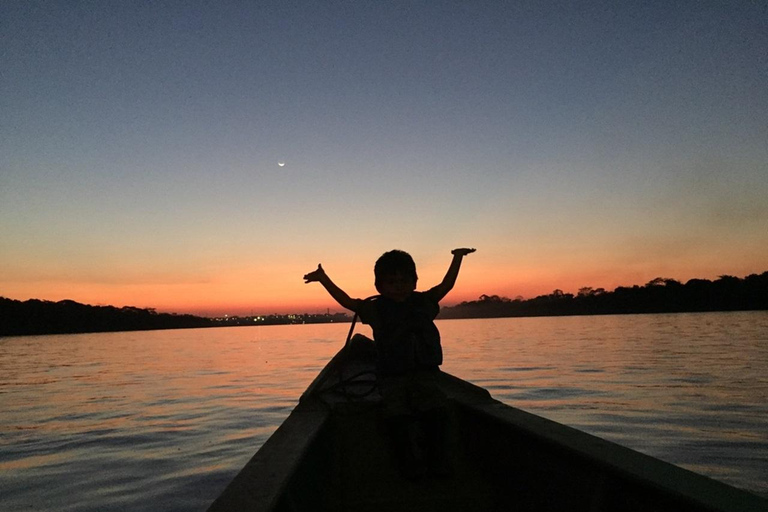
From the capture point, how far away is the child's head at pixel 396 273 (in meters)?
3.99

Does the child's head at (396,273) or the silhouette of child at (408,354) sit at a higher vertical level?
the child's head at (396,273)

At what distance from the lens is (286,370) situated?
23.9 meters

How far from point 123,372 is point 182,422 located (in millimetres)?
16315

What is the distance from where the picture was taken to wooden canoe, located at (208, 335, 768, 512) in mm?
2129

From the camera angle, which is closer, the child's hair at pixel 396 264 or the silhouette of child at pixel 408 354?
the silhouette of child at pixel 408 354

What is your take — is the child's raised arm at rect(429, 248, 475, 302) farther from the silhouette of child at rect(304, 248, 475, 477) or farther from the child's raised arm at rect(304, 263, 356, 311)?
the child's raised arm at rect(304, 263, 356, 311)

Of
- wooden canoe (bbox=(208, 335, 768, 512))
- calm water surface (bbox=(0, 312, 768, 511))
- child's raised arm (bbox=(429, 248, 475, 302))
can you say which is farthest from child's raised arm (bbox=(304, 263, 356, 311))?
calm water surface (bbox=(0, 312, 768, 511))

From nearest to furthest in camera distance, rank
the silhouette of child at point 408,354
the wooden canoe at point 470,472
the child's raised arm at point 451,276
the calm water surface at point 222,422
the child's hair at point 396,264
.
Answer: the wooden canoe at point 470,472
the silhouette of child at point 408,354
the child's hair at point 396,264
the child's raised arm at point 451,276
the calm water surface at point 222,422

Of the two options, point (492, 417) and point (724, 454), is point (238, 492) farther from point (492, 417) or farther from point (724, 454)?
point (724, 454)

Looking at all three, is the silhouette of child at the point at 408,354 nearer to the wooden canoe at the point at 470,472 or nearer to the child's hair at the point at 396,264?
the child's hair at the point at 396,264

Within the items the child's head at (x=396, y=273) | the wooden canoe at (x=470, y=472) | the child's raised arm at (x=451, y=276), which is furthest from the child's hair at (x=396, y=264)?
the wooden canoe at (x=470, y=472)

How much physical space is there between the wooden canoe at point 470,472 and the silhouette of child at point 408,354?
22cm

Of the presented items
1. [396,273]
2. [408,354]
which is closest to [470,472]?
[408,354]

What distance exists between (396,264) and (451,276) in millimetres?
633
